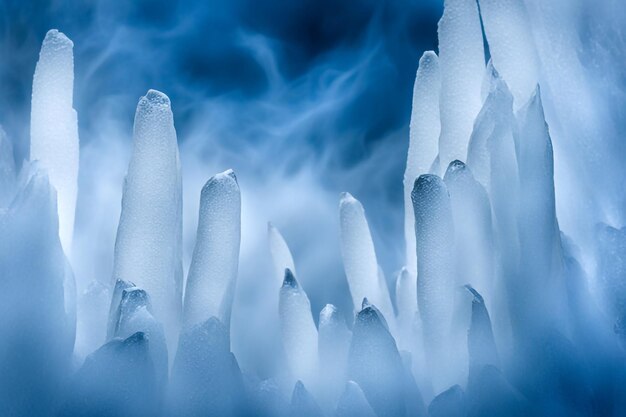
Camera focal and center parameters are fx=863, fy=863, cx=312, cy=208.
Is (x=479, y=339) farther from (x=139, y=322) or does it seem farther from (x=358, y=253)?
(x=139, y=322)

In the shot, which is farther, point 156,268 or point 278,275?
point 278,275

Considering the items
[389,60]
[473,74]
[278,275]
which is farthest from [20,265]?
[389,60]

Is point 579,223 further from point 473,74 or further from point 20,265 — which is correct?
point 20,265

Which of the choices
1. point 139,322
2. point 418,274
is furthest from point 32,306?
point 418,274

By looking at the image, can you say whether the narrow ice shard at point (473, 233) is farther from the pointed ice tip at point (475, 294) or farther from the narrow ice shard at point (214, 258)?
the narrow ice shard at point (214, 258)

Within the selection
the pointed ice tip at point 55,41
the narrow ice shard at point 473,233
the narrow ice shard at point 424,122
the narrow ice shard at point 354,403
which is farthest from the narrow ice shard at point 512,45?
the pointed ice tip at point 55,41

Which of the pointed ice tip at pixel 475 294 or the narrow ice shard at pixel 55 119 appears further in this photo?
the narrow ice shard at pixel 55 119
